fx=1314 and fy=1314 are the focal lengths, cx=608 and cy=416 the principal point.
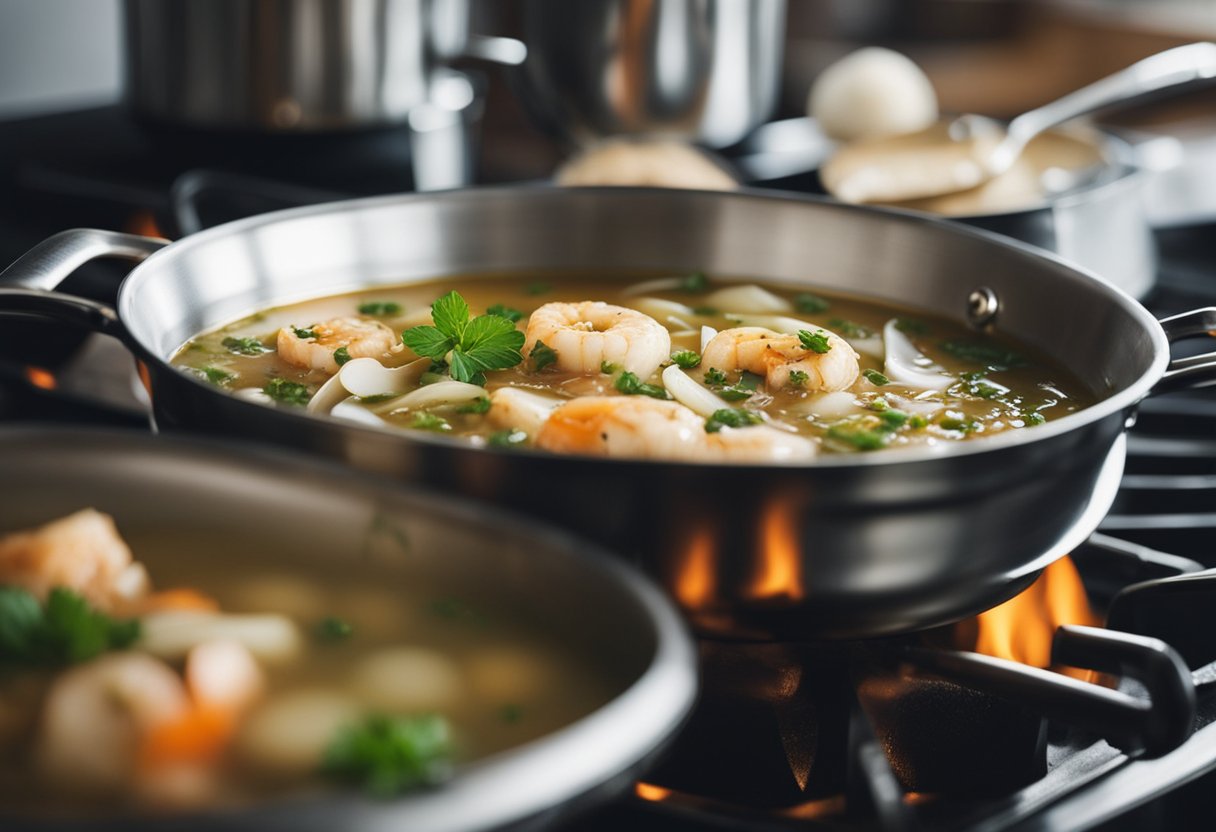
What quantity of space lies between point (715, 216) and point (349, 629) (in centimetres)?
106

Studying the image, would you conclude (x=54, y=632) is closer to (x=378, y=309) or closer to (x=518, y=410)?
(x=518, y=410)

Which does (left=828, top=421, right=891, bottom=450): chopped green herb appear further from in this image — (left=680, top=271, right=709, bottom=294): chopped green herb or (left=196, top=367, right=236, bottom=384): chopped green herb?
(left=196, top=367, right=236, bottom=384): chopped green herb

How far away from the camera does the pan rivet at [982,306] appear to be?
1.64 meters

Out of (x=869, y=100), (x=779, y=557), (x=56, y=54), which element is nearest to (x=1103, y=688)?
(x=779, y=557)

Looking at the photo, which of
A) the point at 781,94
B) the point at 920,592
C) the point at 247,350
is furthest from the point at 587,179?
the point at 781,94

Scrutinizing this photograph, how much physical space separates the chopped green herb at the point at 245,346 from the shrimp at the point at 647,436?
552 millimetres

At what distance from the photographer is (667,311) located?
5.73 ft

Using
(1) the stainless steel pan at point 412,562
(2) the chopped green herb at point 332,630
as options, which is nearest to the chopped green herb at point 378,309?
(1) the stainless steel pan at point 412,562

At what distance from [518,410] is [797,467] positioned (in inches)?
16.2

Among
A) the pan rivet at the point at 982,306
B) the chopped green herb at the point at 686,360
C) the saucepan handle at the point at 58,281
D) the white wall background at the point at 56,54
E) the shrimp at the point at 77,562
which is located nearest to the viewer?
the shrimp at the point at 77,562

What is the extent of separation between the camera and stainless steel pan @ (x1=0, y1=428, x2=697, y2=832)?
66cm

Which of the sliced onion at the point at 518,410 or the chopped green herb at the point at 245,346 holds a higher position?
the sliced onion at the point at 518,410

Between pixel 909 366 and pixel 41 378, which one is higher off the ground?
pixel 909 366

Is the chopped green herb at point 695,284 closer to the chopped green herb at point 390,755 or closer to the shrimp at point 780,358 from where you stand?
the shrimp at point 780,358
